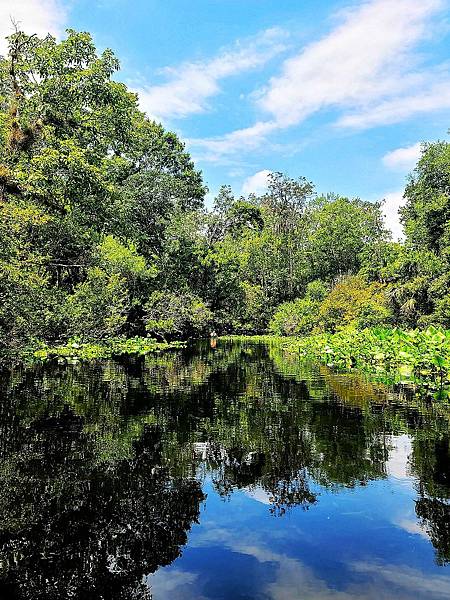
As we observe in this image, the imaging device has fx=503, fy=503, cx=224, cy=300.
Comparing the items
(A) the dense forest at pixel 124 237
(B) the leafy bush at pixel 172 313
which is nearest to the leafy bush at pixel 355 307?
(A) the dense forest at pixel 124 237

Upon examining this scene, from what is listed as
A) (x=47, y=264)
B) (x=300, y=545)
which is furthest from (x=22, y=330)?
(x=300, y=545)

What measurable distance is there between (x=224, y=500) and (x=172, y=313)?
24.0 metres

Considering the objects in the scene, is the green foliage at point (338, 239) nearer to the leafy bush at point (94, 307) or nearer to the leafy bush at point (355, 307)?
the leafy bush at point (355, 307)

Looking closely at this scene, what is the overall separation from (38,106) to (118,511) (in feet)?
67.6

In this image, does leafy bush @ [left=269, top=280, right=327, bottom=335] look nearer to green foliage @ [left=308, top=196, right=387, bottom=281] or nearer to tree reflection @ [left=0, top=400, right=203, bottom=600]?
green foliage @ [left=308, top=196, right=387, bottom=281]

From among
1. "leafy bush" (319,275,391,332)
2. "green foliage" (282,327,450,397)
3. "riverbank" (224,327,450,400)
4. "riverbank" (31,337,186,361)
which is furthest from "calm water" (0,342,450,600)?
"leafy bush" (319,275,391,332)

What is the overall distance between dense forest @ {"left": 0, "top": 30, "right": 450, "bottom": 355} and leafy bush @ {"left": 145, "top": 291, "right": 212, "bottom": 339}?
0.10 metres

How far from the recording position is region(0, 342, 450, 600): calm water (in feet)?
10.6

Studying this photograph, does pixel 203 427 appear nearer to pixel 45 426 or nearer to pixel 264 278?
pixel 45 426

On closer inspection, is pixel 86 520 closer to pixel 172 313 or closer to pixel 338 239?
pixel 172 313

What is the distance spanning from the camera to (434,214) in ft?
80.9

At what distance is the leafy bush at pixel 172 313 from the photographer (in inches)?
1085

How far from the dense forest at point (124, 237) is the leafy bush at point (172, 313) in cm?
10

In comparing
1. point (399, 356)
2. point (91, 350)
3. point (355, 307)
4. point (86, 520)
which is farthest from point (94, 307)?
point (86, 520)
